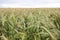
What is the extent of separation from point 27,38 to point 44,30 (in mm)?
197

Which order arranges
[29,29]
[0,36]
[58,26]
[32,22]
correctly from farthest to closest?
[58,26]
[32,22]
[29,29]
[0,36]

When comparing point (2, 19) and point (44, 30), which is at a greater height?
point (2, 19)

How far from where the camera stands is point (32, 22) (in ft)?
7.82

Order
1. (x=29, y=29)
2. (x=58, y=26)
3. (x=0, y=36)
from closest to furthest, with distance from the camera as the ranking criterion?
(x=0, y=36)
(x=29, y=29)
(x=58, y=26)

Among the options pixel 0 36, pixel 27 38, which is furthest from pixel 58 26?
pixel 0 36

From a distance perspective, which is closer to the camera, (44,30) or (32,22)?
(44,30)

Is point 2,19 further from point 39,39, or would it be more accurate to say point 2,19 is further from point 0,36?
point 39,39

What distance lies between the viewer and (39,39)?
7.00ft

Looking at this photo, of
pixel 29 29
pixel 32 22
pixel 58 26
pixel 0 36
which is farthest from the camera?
pixel 58 26

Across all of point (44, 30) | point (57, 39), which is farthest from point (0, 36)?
point (57, 39)

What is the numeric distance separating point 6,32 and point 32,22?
33cm

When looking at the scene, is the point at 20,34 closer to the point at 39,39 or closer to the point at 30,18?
the point at 39,39

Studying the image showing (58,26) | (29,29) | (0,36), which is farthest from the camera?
(58,26)

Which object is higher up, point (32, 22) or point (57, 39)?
point (32, 22)
